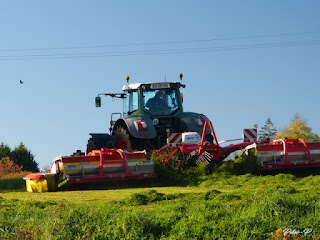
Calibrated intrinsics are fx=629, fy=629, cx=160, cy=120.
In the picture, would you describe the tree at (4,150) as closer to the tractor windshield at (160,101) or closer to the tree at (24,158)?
the tree at (24,158)

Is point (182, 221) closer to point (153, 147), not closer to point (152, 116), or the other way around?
point (153, 147)

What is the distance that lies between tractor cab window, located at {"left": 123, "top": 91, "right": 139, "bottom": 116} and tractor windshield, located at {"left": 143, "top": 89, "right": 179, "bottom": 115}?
0.34 meters

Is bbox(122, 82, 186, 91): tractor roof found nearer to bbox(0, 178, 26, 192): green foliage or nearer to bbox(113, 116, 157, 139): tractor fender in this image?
bbox(113, 116, 157, 139): tractor fender

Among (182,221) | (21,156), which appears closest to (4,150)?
(21,156)

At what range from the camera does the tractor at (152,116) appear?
1672 cm

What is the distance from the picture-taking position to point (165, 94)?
707 inches

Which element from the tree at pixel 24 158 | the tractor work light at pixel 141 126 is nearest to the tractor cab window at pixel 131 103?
the tractor work light at pixel 141 126

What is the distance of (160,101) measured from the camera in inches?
702

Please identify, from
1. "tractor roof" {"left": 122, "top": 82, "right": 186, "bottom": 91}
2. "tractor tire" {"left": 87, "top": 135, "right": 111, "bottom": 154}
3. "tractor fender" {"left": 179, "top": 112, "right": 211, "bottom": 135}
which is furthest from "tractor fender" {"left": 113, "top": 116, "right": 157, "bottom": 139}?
"tractor tire" {"left": 87, "top": 135, "right": 111, "bottom": 154}

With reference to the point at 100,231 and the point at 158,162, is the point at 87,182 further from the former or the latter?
the point at 100,231

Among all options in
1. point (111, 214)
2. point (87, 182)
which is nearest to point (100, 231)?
point (111, 214)

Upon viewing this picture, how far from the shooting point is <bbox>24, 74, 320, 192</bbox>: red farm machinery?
14.4 metres

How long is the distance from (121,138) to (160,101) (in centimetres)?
171

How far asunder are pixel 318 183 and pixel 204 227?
6098 mm
